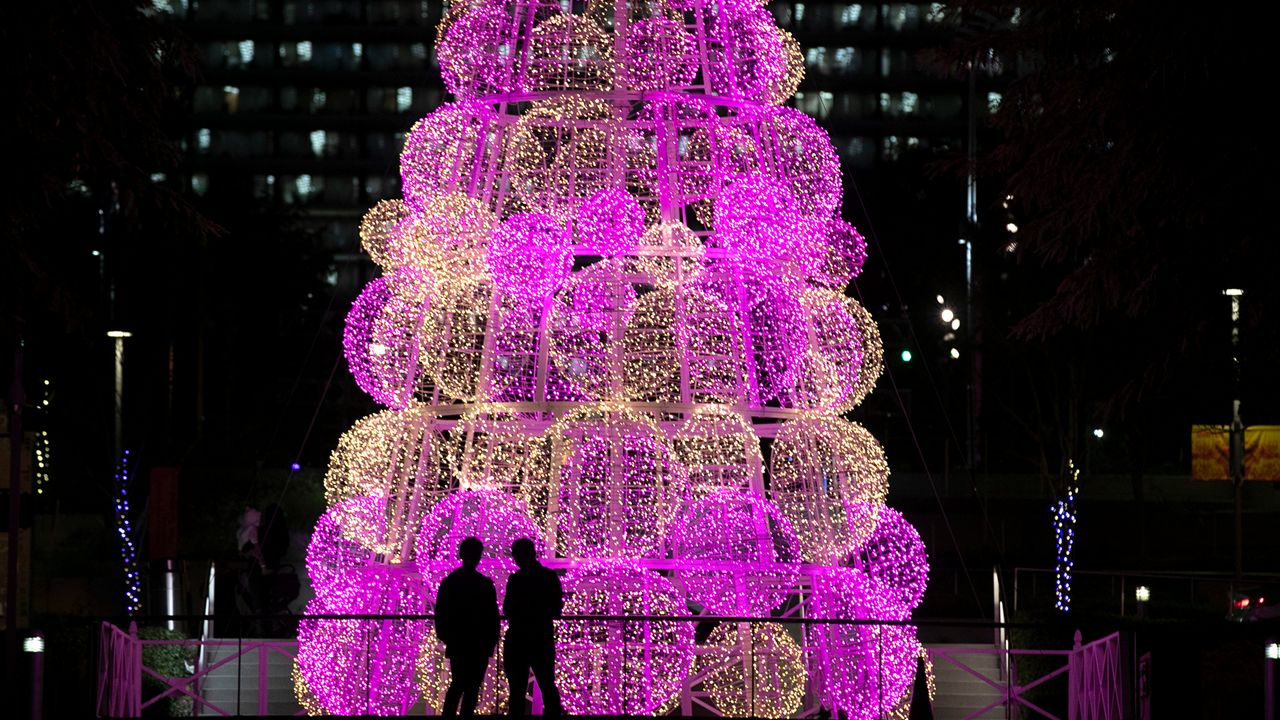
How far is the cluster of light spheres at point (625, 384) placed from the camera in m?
13.7

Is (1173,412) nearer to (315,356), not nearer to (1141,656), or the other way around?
(1141,656)

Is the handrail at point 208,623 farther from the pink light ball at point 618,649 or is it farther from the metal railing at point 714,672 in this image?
the pink light ball at point 618,649

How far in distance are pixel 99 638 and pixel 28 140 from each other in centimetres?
348

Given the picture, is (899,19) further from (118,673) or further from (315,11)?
(118,673)

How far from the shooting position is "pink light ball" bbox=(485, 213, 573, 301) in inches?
554

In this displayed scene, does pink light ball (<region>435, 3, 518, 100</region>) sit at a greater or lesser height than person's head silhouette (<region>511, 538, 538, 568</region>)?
greater

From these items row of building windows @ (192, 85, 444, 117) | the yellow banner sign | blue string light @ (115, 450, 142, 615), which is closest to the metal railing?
blue string light @ (115, 450, 142, 615)

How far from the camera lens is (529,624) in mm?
11383

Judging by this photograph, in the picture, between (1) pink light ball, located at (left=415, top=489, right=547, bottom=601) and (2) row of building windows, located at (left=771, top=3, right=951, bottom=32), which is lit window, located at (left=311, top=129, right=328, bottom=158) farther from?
(1) pink light ball, located at (left=415, top=489, right=547, bottom=601)

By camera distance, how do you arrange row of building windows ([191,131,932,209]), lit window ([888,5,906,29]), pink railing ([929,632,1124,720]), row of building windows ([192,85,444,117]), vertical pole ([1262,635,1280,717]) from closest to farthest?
1. vertical pole ([1262,635,1280,717])
2. pink railing ([929,632,1124,720])
3. lit window ([888,5,906,29])
4. row of building windows ([192,85,444,117])
5. row of building windows ([191,131,932,209])

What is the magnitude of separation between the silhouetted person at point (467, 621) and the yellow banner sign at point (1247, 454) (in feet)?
49.3

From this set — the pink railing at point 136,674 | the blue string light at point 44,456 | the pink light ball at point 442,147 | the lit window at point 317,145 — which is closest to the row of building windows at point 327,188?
the lit window at point 317,145

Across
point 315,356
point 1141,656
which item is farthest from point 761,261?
point 315,356

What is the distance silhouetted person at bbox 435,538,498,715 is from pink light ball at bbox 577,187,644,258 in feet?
11.5
